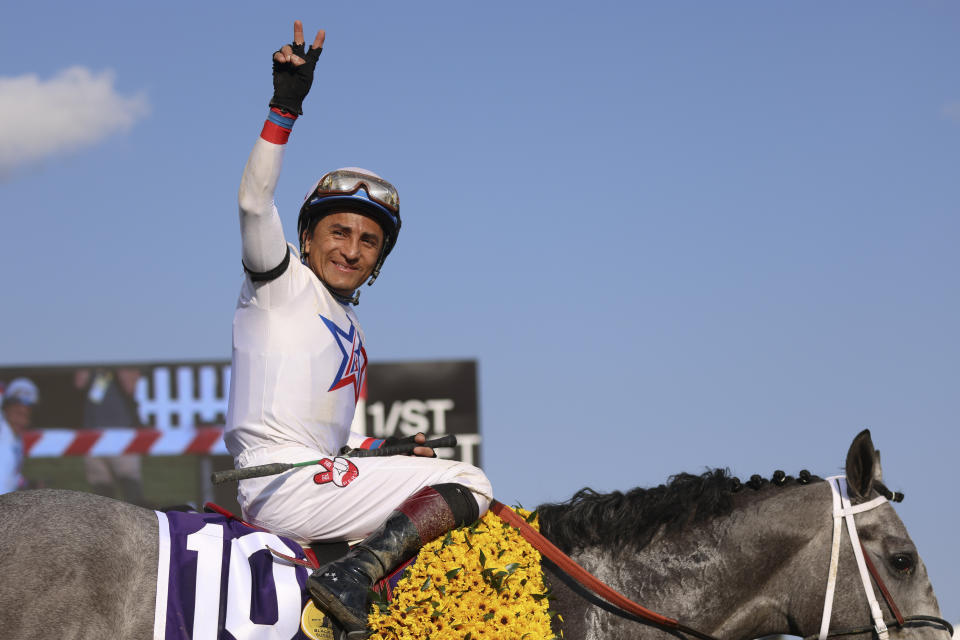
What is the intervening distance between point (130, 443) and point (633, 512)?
46.1ft

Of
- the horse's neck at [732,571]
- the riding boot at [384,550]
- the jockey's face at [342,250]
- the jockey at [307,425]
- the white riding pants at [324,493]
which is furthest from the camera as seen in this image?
the jockey's face at [342,250]

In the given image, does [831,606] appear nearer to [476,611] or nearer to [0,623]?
[476,611]

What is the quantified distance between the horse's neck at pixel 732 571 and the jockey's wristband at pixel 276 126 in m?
2.40

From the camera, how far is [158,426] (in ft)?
58.1

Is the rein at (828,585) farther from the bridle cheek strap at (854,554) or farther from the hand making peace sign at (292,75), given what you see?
the hand making peace sign at (292,75)

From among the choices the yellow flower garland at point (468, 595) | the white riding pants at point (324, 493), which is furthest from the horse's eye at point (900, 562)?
the white riding pants at point (324, 493)

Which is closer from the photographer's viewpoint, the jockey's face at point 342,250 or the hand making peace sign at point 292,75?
the hand making peace sign at point 292,75

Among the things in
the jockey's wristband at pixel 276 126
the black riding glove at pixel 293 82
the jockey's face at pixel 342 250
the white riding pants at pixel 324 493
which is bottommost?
the white riding pants at pixel 324 493

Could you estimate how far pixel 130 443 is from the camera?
17547 mm

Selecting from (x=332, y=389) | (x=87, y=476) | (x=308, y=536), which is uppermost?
(x=332, y=389)

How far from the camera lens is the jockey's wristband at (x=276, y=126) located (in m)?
4.54

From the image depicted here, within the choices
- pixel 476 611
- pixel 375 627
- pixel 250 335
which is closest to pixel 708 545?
pixel 476 611

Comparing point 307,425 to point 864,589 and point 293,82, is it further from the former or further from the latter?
point 864,589

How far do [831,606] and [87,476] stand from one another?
15.0 metres
